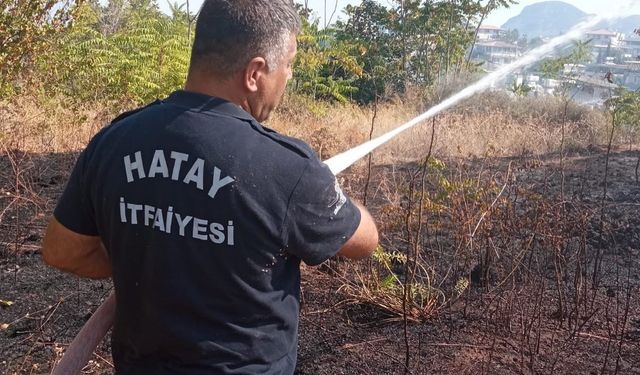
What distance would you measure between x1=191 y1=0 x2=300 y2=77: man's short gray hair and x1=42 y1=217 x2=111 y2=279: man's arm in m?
0.52

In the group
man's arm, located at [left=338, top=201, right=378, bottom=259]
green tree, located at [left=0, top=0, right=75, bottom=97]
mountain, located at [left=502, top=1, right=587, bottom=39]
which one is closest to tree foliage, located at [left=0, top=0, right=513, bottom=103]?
green tree, located at [left=0, top=0, right=75, bottom=97]

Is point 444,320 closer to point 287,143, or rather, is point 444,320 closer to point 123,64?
point 287,143

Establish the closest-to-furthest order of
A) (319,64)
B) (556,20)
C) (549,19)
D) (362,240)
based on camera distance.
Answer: (362,240) → (556,20) → (549,19) → (319,64)

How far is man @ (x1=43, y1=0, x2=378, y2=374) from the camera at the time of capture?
1.45m

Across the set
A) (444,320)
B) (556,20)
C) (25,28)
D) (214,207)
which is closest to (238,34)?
(214,207)

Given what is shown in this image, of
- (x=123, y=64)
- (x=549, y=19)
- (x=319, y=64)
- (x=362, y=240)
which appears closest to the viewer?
(x=362, y=240)

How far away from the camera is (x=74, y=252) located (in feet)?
5.53

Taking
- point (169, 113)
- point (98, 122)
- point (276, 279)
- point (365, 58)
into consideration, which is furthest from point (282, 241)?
point (365, 58)

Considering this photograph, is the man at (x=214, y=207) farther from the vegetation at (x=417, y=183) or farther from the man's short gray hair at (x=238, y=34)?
the vegetation at (x=417, y=183)

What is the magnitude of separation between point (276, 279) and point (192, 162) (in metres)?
0.35

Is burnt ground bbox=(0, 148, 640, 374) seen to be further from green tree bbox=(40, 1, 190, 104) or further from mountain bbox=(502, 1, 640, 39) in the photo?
green tree bbox=(40, 1, 190, 104)

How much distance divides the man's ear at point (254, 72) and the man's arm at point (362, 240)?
396 millimetres

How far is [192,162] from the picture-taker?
1.44 meters

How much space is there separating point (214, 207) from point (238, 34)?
39cm
